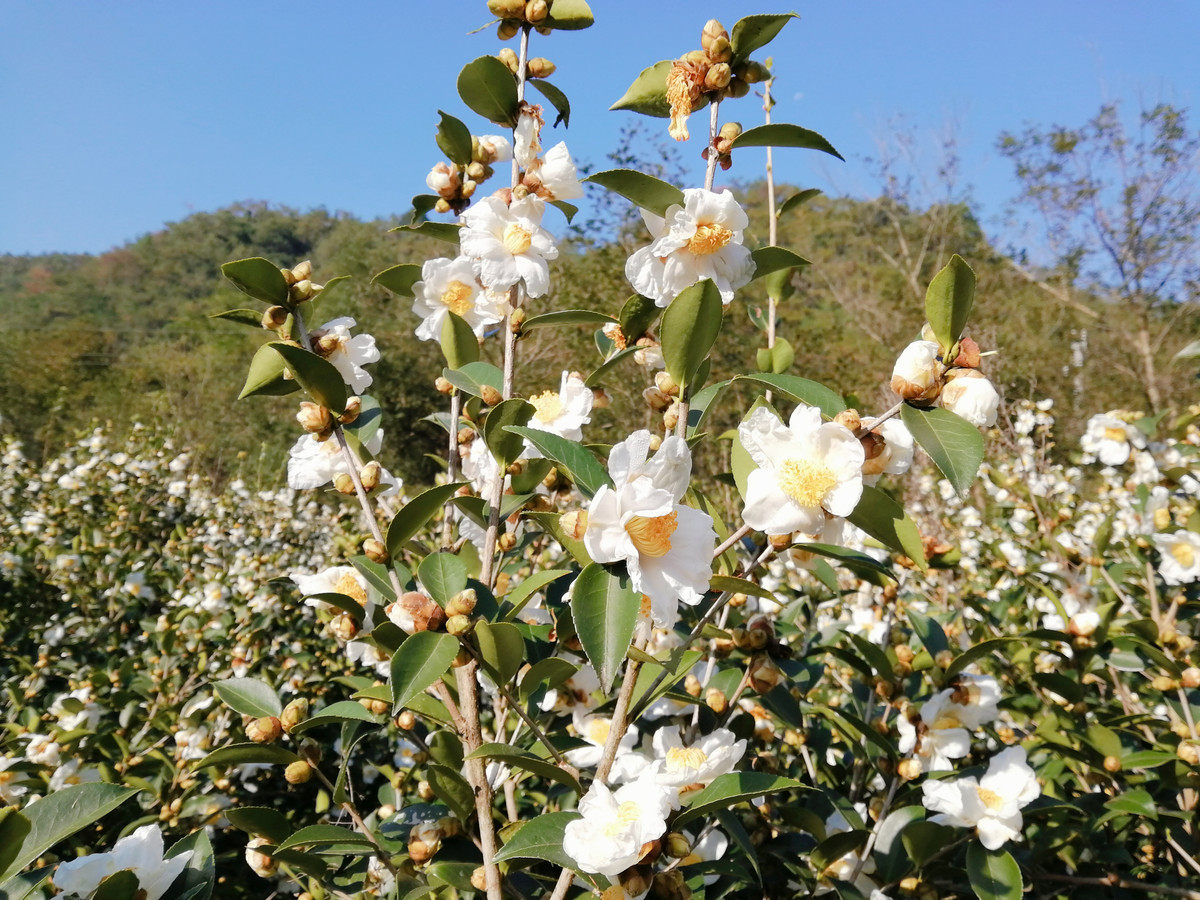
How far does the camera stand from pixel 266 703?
97 centimetres

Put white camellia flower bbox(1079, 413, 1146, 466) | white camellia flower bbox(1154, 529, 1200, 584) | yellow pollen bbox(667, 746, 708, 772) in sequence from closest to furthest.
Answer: yellow pollen bbox(667, 746, 708, 772) < white camellia flower bbox(1154, 529, 1200, 584) < white camellia flower bbox(1079, 413, 1146, 466)

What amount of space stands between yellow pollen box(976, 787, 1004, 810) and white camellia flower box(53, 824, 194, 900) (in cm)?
99

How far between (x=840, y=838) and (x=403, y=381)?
1454 centimetres

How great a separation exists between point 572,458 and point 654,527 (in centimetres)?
10

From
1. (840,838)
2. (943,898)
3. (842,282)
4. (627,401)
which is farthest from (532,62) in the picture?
(842,282)

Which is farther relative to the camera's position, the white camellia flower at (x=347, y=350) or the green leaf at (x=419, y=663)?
the white camellia flower at (x=347, y=350)

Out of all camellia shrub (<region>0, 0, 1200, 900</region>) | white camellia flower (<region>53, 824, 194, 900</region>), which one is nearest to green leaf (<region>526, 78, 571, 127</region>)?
Result: camellia shrub (<region>0, 0, 1200, 900</region>)

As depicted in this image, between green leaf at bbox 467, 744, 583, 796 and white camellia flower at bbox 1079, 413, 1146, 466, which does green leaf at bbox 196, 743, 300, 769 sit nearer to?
green leaf at bbox 467, 744, 583, 796

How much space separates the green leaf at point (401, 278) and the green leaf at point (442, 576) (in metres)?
0.50

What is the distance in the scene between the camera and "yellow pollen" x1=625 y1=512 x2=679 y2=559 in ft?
2.20

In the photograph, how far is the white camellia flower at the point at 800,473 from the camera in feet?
2.23

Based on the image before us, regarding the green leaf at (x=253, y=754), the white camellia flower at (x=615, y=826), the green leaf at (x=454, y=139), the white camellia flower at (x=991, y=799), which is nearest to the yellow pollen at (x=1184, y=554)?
the white camellia flower at (x=991, y=799)

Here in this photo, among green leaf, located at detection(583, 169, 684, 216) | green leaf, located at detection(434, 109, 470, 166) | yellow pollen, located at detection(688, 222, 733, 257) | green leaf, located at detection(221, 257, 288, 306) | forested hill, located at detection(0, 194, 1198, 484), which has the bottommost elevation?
yellow pollen, located at detection(688, 222, 733, 257)

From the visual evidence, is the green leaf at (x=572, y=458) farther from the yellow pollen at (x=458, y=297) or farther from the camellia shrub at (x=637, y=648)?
the yellow pollen at (x=458, y=297)
